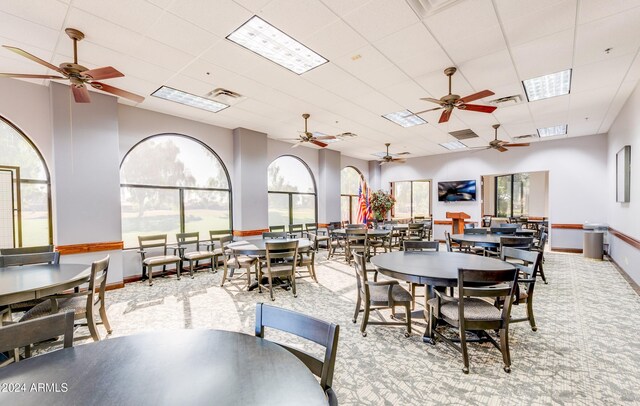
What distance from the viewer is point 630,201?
5.02 meters

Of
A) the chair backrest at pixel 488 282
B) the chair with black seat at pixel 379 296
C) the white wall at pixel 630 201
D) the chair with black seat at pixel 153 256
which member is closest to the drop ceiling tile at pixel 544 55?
the white wall at pixel 630 201

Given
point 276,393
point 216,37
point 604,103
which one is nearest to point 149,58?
point 216,37

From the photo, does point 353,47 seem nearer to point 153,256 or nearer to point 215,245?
point 215,245

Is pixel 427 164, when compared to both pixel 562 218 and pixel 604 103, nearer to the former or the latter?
pixel 562 218

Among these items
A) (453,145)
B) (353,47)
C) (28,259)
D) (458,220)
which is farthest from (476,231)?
(28,259)

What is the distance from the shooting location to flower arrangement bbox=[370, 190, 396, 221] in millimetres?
11180

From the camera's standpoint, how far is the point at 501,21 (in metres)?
2.98

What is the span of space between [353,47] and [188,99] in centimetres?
344

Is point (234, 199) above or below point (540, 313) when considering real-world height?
above

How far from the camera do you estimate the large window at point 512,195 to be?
12.1 meters

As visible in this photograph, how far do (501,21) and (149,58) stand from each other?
431 centimetres

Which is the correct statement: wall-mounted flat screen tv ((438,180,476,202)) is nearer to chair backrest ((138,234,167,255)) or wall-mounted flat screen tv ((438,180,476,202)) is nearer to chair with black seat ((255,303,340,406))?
chair backrest ((138,234,167,255))

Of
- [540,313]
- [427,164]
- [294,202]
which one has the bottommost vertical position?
[540,313]

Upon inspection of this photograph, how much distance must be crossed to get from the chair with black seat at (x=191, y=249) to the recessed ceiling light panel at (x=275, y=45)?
13.2ft
